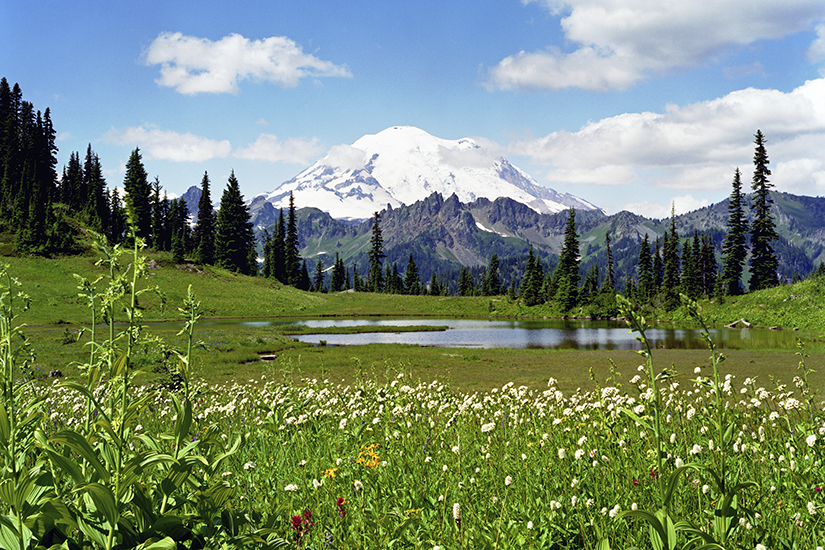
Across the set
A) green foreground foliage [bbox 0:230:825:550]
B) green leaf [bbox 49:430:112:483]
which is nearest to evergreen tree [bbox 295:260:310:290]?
green foreground foliage [bbox 0:230:825:550]

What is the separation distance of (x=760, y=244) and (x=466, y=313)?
47.3 metres

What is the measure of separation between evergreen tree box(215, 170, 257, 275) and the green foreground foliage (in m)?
91.8

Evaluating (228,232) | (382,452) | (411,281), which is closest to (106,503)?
(382,452)

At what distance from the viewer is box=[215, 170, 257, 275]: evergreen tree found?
94.8 meters

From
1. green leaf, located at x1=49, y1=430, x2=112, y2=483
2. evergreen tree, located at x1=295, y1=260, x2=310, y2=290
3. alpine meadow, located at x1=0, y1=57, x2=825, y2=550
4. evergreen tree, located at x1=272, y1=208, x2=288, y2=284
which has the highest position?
evergreen tree, located at x1=272, y1=208, x2=288, y2=284

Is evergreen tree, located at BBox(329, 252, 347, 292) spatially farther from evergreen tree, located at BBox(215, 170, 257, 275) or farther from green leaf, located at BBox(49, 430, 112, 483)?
green leaf, located at BBox(49, 430, 112, 483)

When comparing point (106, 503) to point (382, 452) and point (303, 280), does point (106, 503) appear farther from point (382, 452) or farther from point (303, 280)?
point (303, 280)

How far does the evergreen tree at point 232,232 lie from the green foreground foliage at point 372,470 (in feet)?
301

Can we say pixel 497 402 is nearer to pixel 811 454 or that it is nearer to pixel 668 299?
pixel 811 454

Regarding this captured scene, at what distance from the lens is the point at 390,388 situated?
9.61m

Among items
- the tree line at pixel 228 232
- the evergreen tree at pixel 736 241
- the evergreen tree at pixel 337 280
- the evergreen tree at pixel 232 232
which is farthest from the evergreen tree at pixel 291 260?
the evergreen tree at pixel 736 241

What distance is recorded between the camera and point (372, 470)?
5.40m

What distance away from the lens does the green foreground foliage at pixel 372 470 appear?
7.85ft

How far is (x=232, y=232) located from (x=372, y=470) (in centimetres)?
9808
